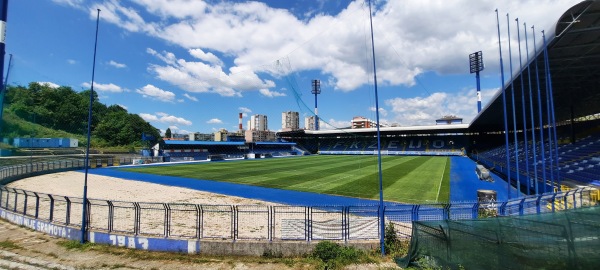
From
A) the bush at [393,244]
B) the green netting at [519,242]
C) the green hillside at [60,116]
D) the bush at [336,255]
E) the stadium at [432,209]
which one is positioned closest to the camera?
the green netting at [519,242]

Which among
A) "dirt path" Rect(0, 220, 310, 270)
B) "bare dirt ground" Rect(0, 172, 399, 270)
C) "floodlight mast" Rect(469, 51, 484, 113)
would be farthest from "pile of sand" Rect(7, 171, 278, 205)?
"floodlight mast" Rect(469, 51, 484, 113)

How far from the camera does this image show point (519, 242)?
7.21 meters

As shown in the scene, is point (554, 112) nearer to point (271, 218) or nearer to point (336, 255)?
point (336, 255)

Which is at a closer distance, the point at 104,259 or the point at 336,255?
the point at 336,255

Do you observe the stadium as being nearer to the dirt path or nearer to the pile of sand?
the dirt path

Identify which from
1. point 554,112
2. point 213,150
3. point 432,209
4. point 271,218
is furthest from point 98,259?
point 213,150

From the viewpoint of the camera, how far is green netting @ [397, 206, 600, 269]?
22.0 ft

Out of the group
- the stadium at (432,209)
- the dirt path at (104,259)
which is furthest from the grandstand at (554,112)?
the dirt path at (104,259)

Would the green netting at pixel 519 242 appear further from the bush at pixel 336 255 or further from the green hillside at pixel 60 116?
the green hillside at pixel 60 116

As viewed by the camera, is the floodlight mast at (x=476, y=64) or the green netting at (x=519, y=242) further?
the floodlight mast at (x=476, y=64)

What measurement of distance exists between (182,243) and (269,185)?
60.8ft

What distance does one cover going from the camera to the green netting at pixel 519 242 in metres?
6.70

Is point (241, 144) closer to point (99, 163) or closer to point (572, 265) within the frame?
point (99, 163)

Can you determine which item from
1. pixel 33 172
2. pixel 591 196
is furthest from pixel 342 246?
pixel 33 172
